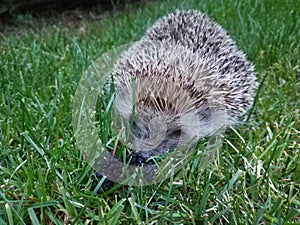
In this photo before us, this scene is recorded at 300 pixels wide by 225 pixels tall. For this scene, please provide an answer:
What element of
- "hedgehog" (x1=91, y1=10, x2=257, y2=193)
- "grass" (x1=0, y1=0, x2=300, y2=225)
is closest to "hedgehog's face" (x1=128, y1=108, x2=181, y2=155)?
"hedgehog" (x1=91, y1=10, x2=257, y2=193)

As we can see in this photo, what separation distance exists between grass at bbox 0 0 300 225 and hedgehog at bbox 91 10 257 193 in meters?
0.14

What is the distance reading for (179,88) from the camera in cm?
175

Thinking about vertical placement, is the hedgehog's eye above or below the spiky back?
below

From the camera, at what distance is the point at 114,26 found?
161 inches

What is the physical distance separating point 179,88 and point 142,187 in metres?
0.53

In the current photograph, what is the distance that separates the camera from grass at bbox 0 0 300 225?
1.29 m

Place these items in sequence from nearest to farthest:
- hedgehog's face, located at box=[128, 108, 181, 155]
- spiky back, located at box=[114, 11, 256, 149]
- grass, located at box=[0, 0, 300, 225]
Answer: grass, located at box=[0, 0, 300, 225] < hedgehog's face, located at box=[128, 108, 181, 155] < spiky back, located at box=[114, 11, 256, 149]

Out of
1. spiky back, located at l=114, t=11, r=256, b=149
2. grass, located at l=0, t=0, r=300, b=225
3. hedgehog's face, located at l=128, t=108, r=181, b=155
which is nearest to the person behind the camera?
grass, located at l=0, t=0, r=300, b=225

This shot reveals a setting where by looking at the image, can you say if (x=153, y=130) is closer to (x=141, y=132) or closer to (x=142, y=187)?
(x=141, y=132)

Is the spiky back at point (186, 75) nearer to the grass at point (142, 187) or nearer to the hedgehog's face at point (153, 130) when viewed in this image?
the hedgehog's face at point (153, 130)

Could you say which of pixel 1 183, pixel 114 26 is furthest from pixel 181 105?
pixel 114 26

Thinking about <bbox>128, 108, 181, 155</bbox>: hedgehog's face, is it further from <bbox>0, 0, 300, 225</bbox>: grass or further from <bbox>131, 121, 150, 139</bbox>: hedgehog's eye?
<bbox>0, 0, 300, 225</bbox>: grass

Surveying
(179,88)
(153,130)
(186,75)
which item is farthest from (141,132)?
(186,75)

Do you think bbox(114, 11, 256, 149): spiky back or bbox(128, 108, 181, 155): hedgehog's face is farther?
bbox(114, 11, 256, 149): spiky back
